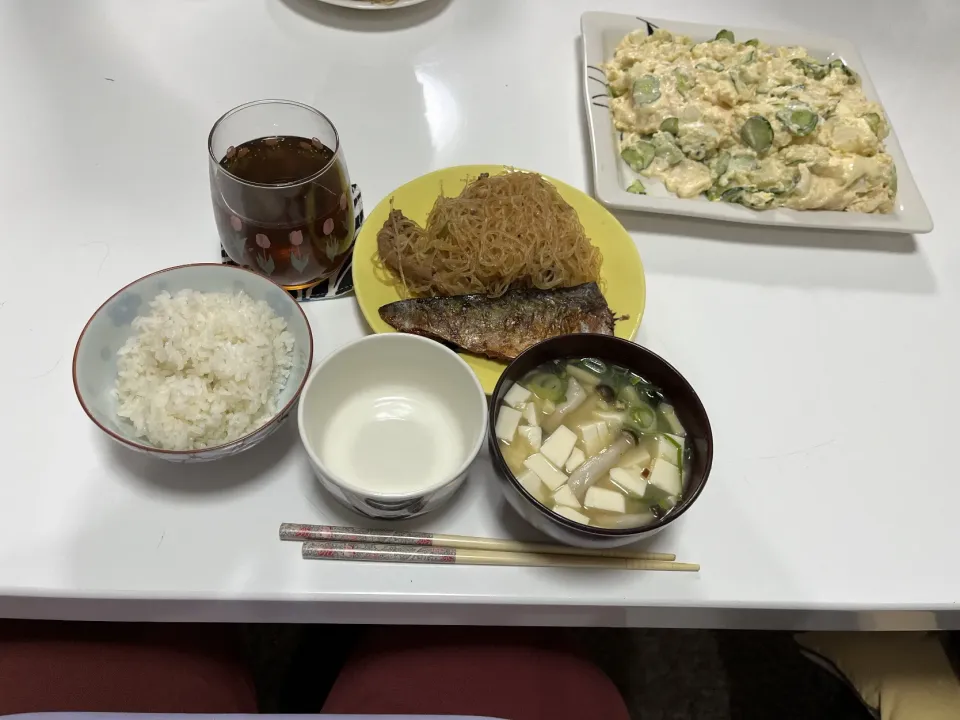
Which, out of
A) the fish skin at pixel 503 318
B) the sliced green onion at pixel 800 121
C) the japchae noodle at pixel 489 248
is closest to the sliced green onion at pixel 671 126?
the sliced green onion at pixel 800 121

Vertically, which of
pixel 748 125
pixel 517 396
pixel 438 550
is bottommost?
pixel 438 550

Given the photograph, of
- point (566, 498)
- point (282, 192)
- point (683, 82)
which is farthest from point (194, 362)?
point (683, 82)

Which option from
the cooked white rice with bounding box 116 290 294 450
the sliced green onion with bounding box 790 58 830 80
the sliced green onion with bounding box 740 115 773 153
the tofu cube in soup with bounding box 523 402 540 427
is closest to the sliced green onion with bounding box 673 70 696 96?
the sliced green onion with bounding box 740 115 773 153

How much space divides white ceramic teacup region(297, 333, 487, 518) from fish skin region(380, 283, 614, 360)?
0.08 metres

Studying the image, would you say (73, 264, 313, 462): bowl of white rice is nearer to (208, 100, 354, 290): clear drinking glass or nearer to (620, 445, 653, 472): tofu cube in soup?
(208, 100, 354, 290): clear drinking glass

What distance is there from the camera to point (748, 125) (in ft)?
4.24

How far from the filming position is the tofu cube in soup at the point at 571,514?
0.78 m

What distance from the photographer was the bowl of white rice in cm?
79

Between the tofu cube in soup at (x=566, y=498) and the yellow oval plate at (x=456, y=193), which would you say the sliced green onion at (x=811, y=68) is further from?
the tofu cube in soup at (x=566, y=498)

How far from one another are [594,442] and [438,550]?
25 centimetres

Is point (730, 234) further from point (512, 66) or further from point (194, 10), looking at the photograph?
point (194, 10)

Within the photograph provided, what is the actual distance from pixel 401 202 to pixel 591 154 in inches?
17.0

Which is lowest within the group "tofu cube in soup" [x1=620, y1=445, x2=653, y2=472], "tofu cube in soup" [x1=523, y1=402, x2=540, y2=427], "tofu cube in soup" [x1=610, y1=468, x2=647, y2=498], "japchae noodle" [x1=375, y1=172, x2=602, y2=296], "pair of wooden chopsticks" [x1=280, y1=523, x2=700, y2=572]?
"pair of wooden chopsticks" [x1=280, y1=523, x2=700, y2=572]

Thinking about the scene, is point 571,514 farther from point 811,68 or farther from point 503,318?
point 811,68
